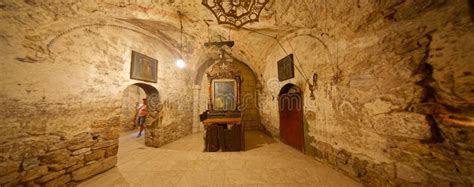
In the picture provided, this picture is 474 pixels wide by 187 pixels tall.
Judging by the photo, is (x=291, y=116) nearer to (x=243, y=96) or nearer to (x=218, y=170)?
(x=218, y=170)

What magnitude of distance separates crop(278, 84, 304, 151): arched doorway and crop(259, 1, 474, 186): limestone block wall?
85 centimetres

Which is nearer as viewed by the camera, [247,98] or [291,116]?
[291,116]

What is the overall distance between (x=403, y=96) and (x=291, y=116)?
251 cm

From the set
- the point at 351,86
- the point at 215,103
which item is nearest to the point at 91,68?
the point at 215,103

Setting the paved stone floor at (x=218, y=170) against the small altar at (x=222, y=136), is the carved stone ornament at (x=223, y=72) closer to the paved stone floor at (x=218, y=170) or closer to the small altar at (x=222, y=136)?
the small altar at (x=222, y=136)

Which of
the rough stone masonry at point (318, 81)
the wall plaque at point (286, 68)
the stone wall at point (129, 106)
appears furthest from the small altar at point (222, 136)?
the stone wall at point (129, 106)

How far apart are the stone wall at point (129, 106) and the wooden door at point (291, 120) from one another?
24.1 feet

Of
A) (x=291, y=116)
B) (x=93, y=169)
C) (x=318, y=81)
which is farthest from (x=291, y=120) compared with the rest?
(x=93, y=169)

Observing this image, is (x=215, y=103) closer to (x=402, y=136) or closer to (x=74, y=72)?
(x=74, y=72)

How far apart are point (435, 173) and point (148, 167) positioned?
4.27 meters

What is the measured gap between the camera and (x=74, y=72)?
2521 mm

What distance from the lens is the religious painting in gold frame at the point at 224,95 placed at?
5914mm

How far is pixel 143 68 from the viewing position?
3.81m

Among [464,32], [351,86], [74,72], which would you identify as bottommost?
[351,86]
